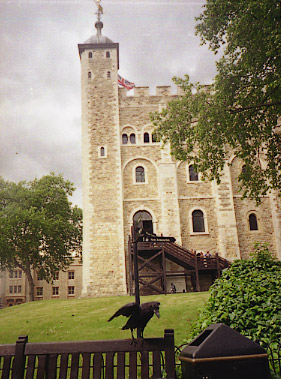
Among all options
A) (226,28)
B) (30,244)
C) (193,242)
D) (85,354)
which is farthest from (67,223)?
(85,354)

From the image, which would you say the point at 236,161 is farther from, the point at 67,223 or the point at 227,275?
the point at 227,275

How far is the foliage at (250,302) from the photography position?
5.67m

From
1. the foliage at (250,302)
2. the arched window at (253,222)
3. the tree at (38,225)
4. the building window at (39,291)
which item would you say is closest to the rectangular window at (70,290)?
the building window at (39,291)

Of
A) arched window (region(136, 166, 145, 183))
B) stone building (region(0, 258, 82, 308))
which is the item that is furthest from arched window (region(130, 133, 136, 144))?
stone building (region(0, 258, 82, 308))

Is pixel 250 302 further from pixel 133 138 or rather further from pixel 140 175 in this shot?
pixel 133 138

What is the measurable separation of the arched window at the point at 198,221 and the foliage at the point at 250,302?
49.9 feet

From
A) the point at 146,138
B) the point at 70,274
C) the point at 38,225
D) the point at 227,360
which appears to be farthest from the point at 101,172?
the point at 70,274

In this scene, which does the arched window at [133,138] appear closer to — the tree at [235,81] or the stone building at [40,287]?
the tree at [235,81]

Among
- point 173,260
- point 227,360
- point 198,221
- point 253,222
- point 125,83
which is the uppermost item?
point 125,83

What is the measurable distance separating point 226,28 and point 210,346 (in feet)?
37.5

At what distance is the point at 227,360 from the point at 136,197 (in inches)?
831

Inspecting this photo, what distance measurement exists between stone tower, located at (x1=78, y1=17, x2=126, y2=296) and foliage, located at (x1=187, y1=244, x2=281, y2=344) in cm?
1429

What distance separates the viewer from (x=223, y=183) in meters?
24.0

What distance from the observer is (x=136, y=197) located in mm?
23578
